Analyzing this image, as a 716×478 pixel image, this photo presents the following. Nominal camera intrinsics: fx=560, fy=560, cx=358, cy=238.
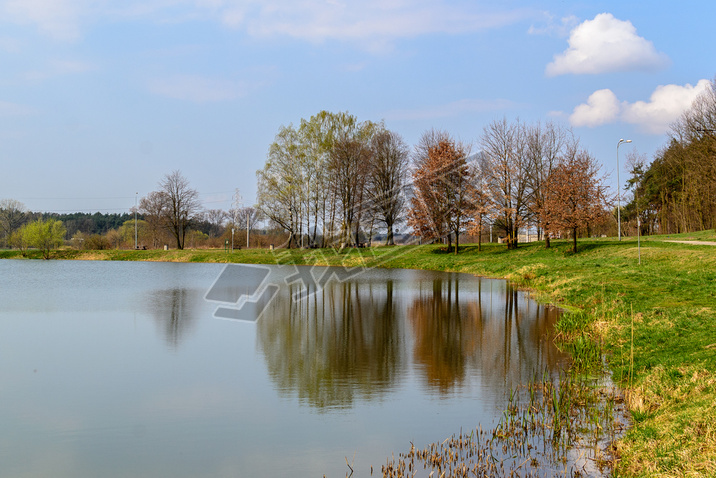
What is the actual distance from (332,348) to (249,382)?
3268 mm

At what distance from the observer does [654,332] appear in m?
11.9

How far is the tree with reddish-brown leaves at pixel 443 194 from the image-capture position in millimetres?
46969

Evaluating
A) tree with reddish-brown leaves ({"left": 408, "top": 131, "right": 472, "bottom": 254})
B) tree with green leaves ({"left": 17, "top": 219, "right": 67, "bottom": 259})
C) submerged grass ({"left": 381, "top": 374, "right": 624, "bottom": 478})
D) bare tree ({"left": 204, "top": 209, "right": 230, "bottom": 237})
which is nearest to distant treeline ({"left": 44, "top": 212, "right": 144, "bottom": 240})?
bare tree ({"left": 204, "top": 209, "right": 230, "bottom": 237})

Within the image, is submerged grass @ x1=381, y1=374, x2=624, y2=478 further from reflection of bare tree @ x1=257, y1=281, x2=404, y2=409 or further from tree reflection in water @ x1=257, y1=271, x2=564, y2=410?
reflection of bare tree @ x1=257, y1=281, x2=404, y2=409

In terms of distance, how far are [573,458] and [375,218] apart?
51.5m

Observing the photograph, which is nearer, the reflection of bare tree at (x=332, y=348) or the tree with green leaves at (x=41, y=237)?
the reflection of bare tree at (x=332, y=348)

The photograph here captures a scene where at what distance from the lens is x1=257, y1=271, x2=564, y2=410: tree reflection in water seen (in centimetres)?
1004

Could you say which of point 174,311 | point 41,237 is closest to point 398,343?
point 174,311

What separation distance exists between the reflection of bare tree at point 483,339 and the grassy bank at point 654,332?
43.7 inches

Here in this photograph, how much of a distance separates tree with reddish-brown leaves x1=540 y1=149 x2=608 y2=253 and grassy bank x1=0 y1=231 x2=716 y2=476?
7.85 ft

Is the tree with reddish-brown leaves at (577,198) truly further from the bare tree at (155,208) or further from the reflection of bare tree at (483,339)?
the bare tree at (155,208)

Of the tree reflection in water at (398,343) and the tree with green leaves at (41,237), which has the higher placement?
the tree with green leaves at (41,237)

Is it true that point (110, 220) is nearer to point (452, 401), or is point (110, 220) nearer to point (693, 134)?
point (693, 134)

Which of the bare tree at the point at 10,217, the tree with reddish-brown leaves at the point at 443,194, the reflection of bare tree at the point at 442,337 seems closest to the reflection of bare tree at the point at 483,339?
the reflection of bare tree at the point at 442,337
